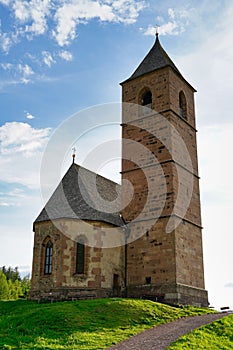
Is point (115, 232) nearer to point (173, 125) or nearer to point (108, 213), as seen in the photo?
point (108, 213)

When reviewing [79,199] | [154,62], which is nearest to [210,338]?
[79,199]

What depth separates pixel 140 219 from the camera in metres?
27.9

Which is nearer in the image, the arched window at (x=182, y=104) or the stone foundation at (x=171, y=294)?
the stone foundation at (x=171, y=294)

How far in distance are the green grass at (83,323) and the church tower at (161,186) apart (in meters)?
3.81

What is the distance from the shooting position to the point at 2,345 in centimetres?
1391

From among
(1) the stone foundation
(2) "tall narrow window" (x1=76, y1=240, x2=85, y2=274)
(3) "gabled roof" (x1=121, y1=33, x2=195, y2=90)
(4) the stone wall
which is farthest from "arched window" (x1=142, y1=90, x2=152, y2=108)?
(1) the stone foundation

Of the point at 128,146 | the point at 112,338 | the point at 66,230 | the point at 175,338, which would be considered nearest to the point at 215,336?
the point at 175,338

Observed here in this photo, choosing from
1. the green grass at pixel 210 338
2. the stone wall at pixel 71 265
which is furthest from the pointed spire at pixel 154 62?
the green grass at pixel 210 338

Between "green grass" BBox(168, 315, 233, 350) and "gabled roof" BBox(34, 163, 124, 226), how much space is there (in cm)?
1044

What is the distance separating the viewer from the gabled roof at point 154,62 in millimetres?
30781

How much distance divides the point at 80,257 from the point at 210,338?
11.1 meters

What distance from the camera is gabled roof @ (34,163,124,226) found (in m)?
26.3

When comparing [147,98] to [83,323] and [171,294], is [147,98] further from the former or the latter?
[83,323]

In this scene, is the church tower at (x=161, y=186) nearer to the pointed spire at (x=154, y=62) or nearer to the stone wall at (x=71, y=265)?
the pointed spire at (x=154, y=62)
